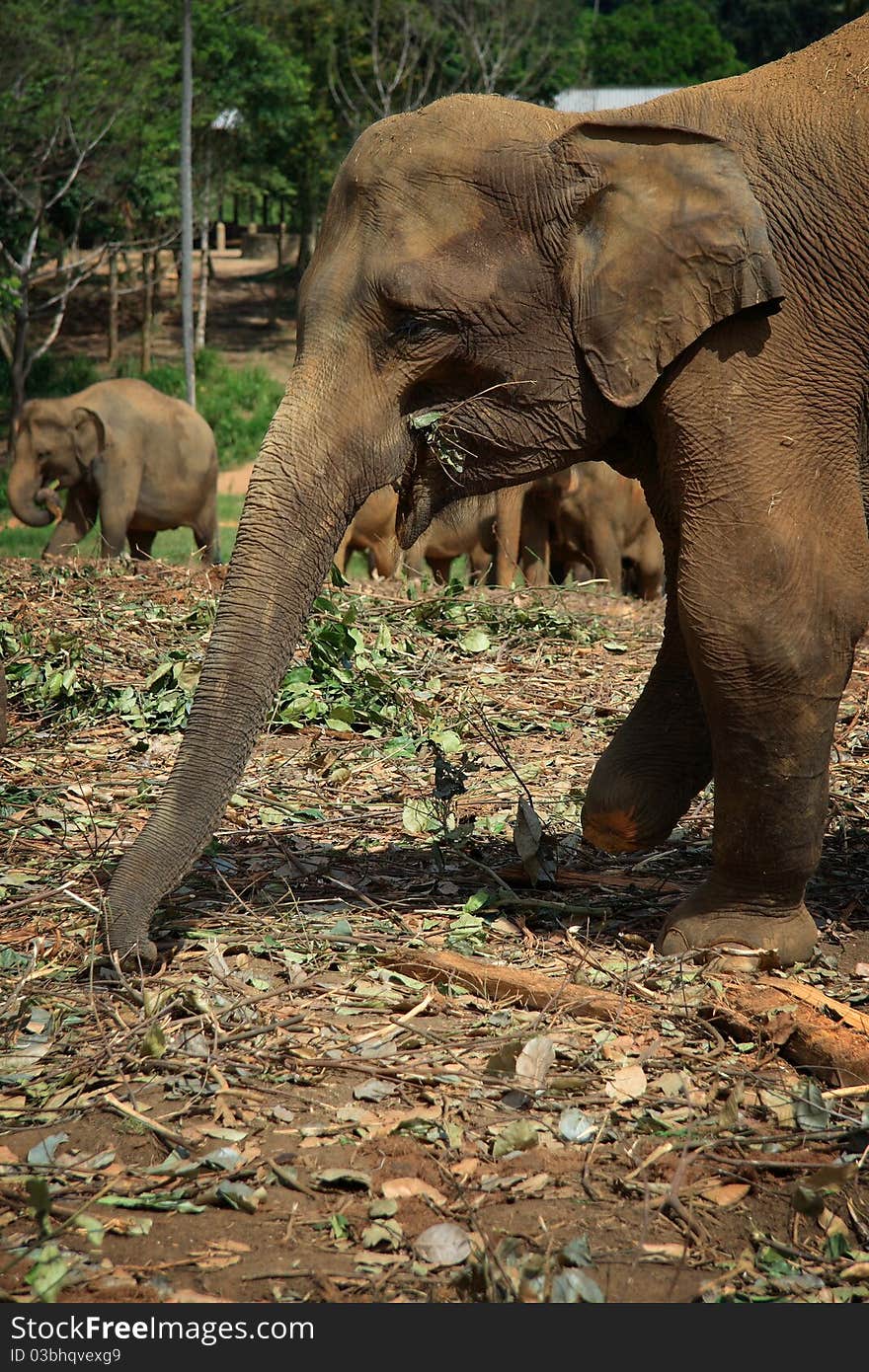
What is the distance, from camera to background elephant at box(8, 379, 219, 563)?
14.1 m

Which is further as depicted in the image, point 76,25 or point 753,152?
point 76,25

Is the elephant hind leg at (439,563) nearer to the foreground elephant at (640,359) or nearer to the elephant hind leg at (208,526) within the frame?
the elephant hind leg at (208,526)

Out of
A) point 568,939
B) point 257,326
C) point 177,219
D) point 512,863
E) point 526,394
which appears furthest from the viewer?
point 257,326

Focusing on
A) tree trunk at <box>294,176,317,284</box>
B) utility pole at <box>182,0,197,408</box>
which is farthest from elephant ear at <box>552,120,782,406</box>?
tree trunk at <box>294,176,317,284</box>

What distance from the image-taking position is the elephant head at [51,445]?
1402cm

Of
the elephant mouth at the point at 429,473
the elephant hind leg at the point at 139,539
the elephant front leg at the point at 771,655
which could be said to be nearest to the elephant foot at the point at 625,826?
the elephant front leg at the point at 771,655

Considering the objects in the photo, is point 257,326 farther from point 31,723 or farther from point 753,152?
point 753,152

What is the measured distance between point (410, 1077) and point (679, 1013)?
2.45 ft

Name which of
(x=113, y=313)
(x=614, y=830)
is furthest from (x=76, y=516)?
(x=113, y=313)

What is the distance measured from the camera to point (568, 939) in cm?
411

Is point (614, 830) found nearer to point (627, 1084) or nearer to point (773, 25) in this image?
point (627, 1084)

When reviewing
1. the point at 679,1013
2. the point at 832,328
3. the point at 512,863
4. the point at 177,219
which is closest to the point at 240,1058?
the point at 679,1013

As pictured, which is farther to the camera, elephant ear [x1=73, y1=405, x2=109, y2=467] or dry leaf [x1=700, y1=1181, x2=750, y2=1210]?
elephant ear [x1=73, y1=405, x2=109, y2=467]

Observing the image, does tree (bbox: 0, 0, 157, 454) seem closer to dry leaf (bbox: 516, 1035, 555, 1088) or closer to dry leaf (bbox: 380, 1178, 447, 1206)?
dry leaf (bbox: 516, 1035, 555, 1088)
